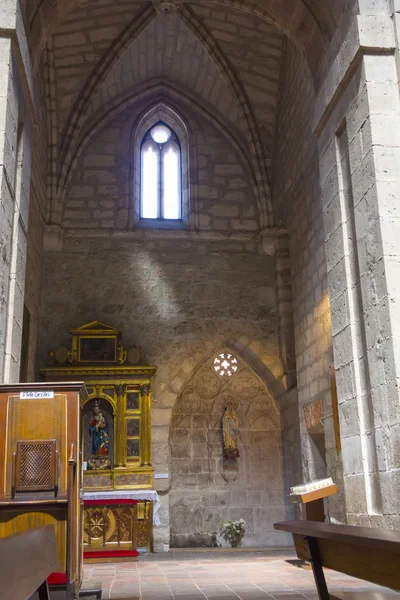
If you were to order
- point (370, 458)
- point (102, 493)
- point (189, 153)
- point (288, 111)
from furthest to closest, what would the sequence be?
point (189, 153), point (288, 111), point (102, 493), point (370, 458)

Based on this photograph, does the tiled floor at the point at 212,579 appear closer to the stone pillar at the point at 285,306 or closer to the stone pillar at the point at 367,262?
the stone pillar at the point at 367,262

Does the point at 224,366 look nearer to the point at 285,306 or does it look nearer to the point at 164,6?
the point at 285,306

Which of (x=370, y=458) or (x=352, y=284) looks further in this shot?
(x=352, y=284)

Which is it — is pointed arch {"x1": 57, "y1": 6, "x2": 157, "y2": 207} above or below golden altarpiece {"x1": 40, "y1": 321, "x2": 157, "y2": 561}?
above

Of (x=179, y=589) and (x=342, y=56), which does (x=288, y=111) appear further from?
(x=179, y=589)

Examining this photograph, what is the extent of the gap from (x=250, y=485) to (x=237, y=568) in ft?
13.7

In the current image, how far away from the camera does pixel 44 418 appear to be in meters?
5.04

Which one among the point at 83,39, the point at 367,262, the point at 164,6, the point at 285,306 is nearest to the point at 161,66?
the point at 83,39

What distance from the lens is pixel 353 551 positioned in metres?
2.89

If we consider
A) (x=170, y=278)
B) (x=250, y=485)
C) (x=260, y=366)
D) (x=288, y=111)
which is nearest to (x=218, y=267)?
(x=170, y=278)

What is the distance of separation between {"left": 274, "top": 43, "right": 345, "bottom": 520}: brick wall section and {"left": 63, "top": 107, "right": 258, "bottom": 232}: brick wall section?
2.95 feet

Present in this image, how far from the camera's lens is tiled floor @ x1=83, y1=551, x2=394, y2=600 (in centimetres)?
530

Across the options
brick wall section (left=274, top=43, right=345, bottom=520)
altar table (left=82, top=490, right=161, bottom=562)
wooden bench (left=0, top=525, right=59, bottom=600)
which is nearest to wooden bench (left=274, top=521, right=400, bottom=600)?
wooden bench (left=0, top=525, right=59, bottom=600)

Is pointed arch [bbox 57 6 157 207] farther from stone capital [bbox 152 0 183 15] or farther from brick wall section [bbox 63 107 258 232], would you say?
stone capital [bbox 152 0 183 15]
